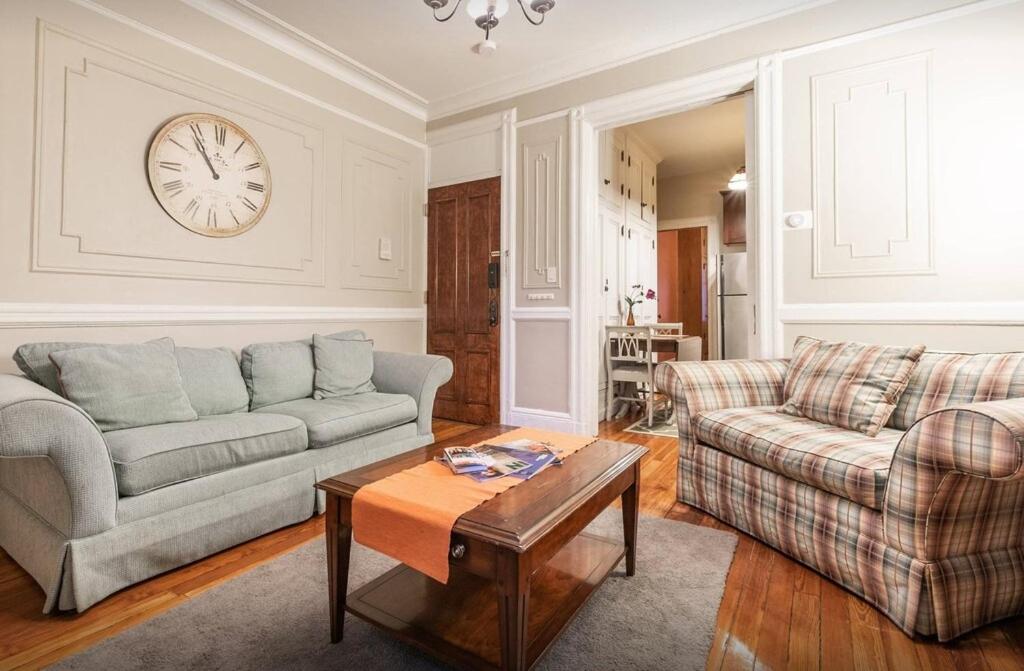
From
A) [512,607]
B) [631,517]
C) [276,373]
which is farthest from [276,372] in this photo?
[512,607]

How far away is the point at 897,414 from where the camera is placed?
199cm

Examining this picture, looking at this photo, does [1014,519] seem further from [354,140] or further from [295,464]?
[354,140]

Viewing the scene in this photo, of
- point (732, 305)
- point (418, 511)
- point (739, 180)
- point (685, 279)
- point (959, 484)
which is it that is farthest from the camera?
point (685, 279)

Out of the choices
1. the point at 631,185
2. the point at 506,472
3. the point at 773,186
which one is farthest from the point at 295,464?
the point at 631,185

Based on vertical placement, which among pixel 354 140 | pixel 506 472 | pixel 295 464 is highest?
pixel 354 140

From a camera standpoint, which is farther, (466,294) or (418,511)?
(466,294)

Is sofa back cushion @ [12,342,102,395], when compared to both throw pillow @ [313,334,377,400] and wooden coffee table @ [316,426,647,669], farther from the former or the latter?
wooden coffee table @ [316,426,647,669]

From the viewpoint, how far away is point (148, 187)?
2.61 m

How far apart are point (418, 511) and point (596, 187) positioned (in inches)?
122

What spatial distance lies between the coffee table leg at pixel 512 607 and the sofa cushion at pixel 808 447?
3.63 feet

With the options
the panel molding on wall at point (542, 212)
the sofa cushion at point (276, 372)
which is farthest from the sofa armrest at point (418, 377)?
the panel molding on wall at point (542, 212)

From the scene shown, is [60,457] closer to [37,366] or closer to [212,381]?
[37,366]

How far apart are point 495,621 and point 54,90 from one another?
2886 mm

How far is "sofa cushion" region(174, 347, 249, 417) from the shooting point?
230 centimetres
